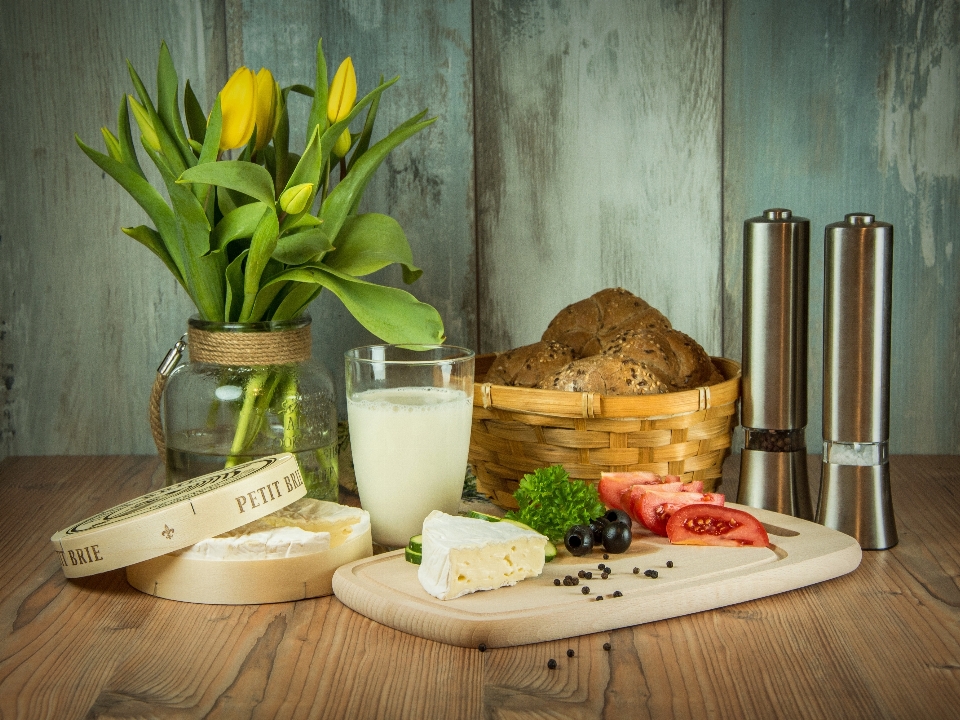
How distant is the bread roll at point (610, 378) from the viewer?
124 cm

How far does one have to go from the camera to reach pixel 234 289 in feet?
3.99

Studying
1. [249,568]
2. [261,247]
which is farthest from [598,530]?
[261,247]

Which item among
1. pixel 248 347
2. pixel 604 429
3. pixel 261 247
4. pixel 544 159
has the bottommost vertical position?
pixel 604 429

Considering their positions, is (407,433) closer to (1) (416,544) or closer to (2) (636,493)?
(1) (416,544)

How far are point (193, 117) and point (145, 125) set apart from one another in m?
0.12

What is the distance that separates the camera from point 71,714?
823 mm

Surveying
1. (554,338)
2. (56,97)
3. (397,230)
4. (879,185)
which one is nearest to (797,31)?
(879,185)

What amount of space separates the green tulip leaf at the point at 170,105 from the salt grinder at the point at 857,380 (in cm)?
71

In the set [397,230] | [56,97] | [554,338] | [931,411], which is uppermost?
[56,97]

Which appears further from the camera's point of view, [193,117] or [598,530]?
[193,117]

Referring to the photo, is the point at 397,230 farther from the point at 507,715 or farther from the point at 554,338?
the point at 507,715

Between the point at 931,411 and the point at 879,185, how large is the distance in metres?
0.36

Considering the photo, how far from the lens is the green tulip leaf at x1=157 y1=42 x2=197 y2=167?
3.91 feet

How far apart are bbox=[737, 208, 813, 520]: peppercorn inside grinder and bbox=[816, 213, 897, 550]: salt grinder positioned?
0.16ft
